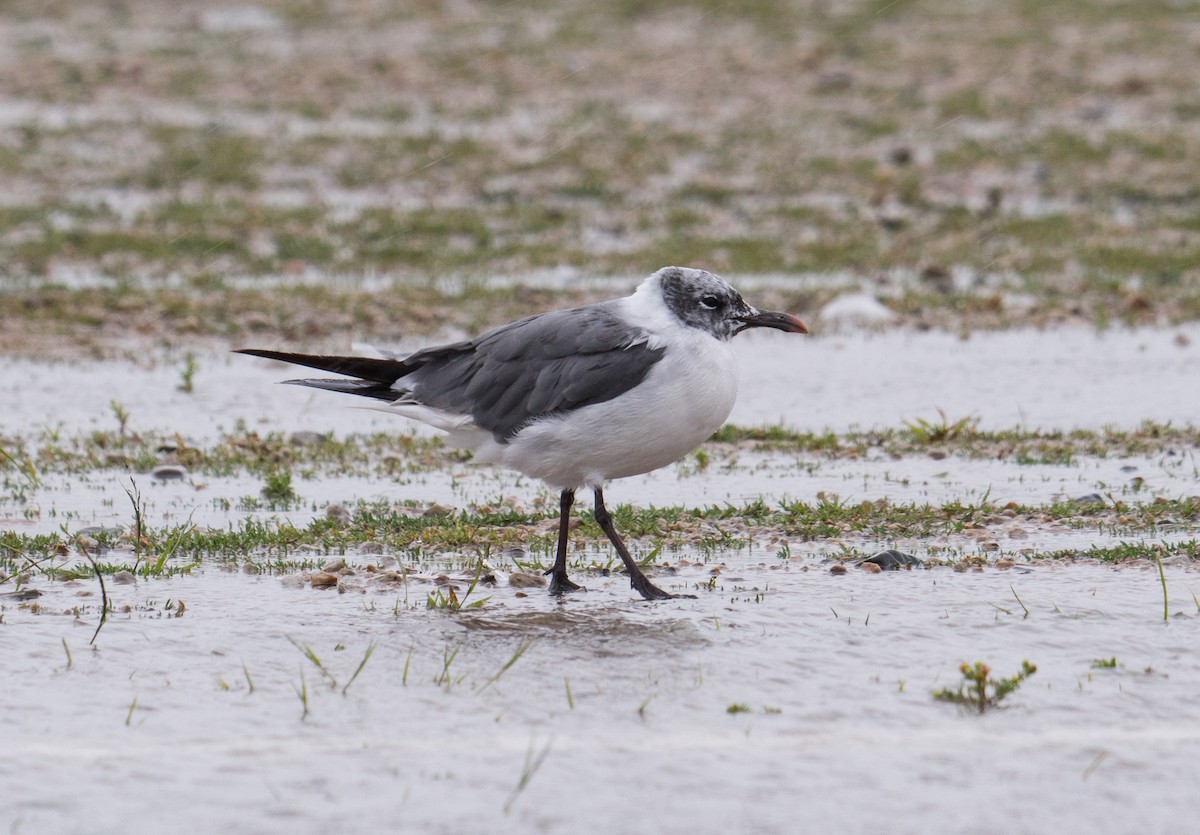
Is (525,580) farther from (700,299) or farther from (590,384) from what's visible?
(700,299)

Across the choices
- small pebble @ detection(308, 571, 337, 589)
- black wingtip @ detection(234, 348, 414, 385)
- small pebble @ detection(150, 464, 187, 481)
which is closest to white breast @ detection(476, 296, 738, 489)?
black wingtip @ detection(234, 348, 414, 385)

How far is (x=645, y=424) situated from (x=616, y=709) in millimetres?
1425

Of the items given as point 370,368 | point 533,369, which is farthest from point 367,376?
point 533,369

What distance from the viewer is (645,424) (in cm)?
636

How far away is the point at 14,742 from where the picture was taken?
493cm

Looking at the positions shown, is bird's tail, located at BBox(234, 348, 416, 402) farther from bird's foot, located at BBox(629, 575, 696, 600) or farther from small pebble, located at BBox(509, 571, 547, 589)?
bird's foot, located at BBox(629, 575, 696, 600)

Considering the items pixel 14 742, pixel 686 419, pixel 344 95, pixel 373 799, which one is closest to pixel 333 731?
pixel 373 799

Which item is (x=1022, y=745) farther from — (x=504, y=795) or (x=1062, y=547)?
(x=1062, y=547)

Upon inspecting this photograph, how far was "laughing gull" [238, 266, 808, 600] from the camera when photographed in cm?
641

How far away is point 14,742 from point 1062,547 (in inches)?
164

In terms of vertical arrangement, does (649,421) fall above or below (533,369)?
below

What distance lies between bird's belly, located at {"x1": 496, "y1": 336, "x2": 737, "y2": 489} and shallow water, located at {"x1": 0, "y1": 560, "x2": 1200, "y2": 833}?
Result: 50 cm

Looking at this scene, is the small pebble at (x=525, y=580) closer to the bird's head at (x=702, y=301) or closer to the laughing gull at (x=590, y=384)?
the laughing gull at (x=590, y=384)

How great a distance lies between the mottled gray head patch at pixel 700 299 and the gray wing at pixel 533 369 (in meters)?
0.22
